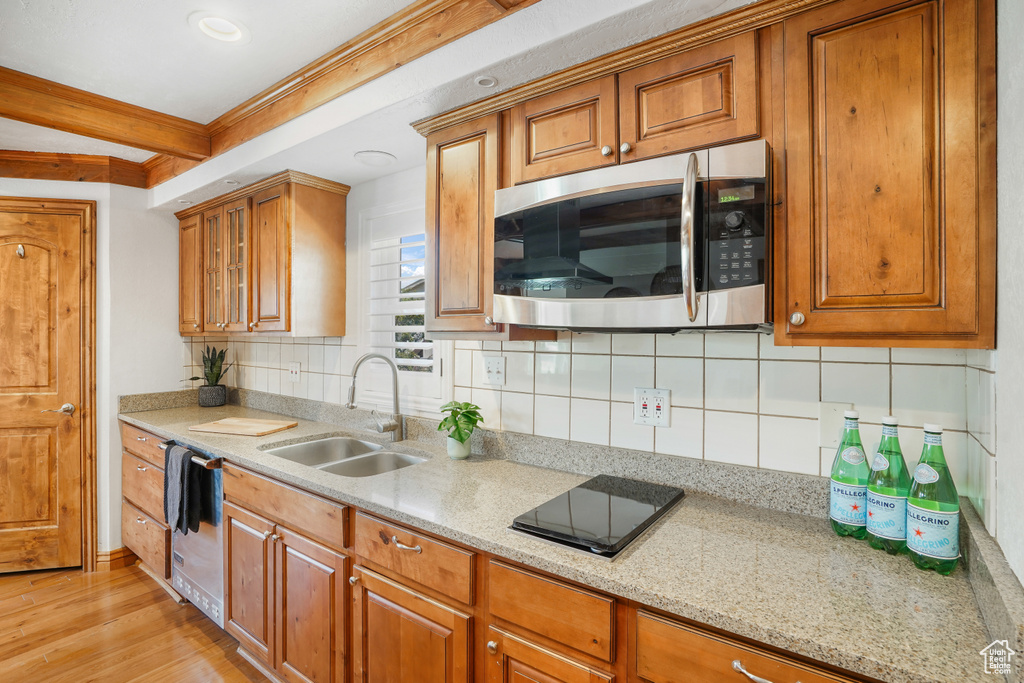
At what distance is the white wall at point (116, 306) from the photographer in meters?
2.97

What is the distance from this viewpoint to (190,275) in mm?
3166

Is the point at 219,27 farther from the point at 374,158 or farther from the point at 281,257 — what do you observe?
the point at 281,257

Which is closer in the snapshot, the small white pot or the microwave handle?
the microwave handle

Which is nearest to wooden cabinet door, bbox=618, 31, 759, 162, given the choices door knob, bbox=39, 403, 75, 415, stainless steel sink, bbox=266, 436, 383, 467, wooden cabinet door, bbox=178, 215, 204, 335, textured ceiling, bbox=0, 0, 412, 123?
textured ceiling, bbox=0, 0, 412, 123

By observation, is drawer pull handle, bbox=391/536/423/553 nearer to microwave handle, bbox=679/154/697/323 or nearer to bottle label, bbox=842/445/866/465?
microwave handle, bbox=679/154/697/323

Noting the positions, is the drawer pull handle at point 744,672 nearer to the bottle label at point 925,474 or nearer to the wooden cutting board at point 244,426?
the bottle label at point 925,474

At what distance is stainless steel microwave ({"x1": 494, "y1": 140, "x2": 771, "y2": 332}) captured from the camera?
3.67ft

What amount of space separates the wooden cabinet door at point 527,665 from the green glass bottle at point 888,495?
0.67 metres

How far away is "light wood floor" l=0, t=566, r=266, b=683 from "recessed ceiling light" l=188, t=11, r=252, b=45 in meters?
2.37

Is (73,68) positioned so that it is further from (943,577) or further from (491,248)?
(943,577)

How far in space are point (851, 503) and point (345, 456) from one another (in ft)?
6.42

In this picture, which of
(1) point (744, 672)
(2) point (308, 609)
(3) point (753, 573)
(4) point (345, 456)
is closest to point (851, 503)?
(3) point (753, 573)

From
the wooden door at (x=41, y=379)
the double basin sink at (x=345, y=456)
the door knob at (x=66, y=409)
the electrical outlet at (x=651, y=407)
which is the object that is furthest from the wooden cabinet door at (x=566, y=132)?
the door knob at (x=66, y=409)

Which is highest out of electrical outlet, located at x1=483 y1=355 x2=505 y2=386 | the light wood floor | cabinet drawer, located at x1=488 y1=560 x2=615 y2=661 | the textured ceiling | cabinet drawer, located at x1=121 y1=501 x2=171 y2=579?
the textured ceiling
